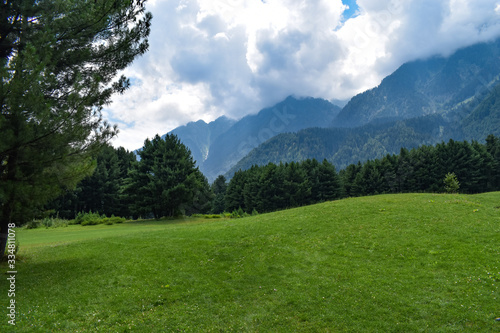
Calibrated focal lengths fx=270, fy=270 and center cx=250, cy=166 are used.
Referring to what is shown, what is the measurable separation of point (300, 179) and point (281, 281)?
250 feet

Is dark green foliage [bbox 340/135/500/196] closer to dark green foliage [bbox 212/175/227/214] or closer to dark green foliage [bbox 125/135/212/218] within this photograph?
dark green foliage [bbox 212/175/227/214]

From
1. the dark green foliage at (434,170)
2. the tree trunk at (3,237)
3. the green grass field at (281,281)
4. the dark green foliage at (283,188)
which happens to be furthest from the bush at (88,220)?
the dark green foliage at (434,170)

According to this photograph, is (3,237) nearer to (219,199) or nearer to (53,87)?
(53,87)

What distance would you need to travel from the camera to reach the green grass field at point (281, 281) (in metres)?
9.25

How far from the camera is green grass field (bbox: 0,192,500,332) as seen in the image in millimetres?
9250

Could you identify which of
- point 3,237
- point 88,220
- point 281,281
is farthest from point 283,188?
point 3,237

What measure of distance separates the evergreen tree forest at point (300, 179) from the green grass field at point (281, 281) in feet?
126

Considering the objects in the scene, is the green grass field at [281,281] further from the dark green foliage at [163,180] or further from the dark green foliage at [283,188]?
the dark green foliage at [283,188]

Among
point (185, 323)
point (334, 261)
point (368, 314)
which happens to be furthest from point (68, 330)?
point (334, 261)

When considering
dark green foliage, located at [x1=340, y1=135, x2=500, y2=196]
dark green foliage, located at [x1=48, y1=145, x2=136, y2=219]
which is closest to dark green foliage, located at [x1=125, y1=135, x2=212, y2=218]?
dark green foliage, located at [x1=48, y1=145, x2=136, y2=219]

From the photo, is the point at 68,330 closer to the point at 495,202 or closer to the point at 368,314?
the point at 368,314

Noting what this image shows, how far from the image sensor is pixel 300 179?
8725cm

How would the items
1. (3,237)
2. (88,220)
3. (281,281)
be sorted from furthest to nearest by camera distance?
(88,220)
(3,237)
(281,281)

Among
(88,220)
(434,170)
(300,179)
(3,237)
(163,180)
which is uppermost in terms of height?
(434,170)
